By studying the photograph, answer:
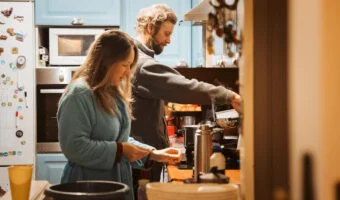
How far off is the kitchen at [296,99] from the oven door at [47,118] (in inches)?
129

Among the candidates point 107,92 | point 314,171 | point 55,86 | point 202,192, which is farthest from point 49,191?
point 55,86

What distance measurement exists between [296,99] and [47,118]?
142 inches

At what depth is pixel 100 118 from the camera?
2.37m

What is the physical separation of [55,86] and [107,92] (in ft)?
7.73

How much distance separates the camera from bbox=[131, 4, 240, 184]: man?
10.6 feet

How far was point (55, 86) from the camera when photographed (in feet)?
15.4

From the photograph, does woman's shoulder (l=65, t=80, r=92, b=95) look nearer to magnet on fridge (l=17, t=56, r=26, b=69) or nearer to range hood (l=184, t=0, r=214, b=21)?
range hood (l=184, t=0, r=214, b=21)

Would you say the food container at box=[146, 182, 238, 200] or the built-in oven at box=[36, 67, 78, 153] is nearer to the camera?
the food container at box=[146, 182, 238, 200]

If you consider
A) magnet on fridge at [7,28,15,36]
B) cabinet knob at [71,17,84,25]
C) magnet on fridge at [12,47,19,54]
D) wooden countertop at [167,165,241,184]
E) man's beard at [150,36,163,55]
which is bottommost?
wooden countertop at [167,165,241,184]

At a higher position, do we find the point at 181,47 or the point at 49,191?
the point at 181,47

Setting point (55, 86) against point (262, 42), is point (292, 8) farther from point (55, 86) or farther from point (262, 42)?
point (55, 86)

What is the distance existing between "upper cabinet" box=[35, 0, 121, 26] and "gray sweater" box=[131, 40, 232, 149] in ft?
4.69

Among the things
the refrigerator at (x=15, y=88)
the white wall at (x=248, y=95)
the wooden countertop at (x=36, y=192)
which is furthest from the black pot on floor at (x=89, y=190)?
the refrigerator at (x=15, y=88)

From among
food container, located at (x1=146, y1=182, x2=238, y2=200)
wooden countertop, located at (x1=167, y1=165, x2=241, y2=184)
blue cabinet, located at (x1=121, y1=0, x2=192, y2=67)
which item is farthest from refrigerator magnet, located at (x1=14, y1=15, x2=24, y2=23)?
food container, located at (x1=146, y1=182, x2=238, y2=200)
